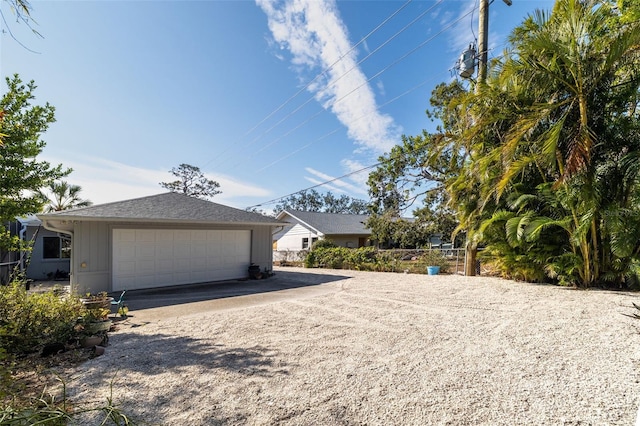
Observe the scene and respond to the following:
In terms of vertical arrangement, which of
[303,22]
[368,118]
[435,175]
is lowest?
[435,175]

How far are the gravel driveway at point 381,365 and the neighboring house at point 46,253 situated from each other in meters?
9.98

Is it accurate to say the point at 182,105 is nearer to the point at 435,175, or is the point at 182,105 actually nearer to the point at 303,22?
the point at 303,22

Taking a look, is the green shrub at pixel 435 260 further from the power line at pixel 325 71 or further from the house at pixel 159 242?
the power line at pixel 325 71

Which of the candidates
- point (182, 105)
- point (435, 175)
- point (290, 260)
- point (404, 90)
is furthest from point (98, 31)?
point (290, 260)

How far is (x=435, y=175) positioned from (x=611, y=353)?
11.4 metres

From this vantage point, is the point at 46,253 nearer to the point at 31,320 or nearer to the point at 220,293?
the point at 220,293

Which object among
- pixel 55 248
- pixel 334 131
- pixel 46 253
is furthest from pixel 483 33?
pixel 46 253

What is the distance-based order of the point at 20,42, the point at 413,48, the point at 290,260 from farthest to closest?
the point at 290,260 → the point at 413,48 → the point at 20,42

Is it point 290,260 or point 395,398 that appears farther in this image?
point 290,260

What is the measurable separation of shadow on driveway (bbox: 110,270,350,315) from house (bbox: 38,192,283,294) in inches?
20.8

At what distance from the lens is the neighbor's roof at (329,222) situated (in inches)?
931

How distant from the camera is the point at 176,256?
10.4 metres

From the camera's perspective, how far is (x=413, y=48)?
11.0 m

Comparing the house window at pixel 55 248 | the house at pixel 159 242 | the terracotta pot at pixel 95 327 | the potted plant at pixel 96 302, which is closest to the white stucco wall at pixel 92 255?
the house at pixel 159 242
